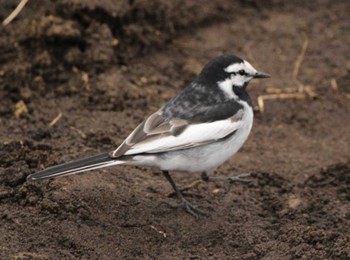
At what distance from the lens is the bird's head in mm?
6582

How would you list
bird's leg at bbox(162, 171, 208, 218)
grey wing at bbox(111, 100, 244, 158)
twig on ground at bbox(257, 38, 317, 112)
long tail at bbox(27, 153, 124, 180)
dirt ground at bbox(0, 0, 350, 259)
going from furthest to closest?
twig on ground at bbox(257, 38, 317, 112), bird's leg at bbox(162, 171, 208, 218), grey wing at bbox(111, 100, 244, 158), dirt ground at bbox(0, 0, 350, 259), long tail at bbox(27, 153, 124, 180)

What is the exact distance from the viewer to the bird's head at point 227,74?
21.6ft

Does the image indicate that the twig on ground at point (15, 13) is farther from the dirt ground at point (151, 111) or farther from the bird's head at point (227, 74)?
the bird's head at point (227, 74)

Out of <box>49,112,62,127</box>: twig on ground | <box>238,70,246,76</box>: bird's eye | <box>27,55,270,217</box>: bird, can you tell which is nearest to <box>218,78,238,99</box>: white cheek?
<box>27,55,270,217</box>: bird

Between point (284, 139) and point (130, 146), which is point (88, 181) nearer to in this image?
point (130, 146)

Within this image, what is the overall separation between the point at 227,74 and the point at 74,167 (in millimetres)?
1755

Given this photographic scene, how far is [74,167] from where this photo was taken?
5.64m

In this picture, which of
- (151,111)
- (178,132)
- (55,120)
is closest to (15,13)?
(55,120)

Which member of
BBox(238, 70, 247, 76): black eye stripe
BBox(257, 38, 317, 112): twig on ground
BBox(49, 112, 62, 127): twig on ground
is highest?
BBox(238, 70, 247, 76): black eye stripe

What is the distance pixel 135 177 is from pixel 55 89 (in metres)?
1.85

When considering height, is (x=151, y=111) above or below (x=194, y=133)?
below

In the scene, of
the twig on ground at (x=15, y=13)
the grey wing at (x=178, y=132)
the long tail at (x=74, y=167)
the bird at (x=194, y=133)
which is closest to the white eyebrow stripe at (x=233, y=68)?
the bird at (x=194, y=133)

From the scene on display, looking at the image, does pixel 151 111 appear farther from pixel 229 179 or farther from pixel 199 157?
pixel 199 157

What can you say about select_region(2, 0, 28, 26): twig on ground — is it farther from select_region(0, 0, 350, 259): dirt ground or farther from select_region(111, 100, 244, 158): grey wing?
select_region(111, 100, 244, 158): grey wing
